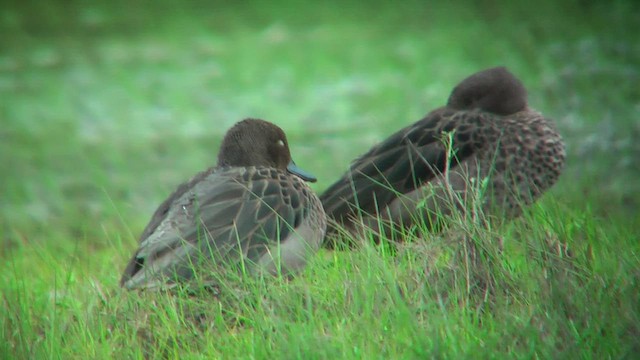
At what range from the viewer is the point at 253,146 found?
19.9 feet

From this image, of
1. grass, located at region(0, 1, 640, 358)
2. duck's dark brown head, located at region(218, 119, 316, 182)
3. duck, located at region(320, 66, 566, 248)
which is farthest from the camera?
duck, located at region(320, 66, 566, 248)

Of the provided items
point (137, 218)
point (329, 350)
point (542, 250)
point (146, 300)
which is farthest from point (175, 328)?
point (137, 218)

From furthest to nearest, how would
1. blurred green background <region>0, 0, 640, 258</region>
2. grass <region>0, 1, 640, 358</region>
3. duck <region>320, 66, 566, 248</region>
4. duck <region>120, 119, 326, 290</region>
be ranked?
1. blurred green background <region>0, 0, 640, 258</region>
2. duck <region>320, 66, 566, 248</region>
3. duck <region>120, 119, 326, 290</region>
4. grass <region>0, 1, 640, 358</region>

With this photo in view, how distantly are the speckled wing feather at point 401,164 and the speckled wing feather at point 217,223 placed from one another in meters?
0.65

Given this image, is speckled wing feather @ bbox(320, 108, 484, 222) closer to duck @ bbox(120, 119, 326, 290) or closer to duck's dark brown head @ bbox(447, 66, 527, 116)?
duck's dark brown head @ bbox(447, 66, 527, 116)

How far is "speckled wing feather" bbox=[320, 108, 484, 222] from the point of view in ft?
20.7

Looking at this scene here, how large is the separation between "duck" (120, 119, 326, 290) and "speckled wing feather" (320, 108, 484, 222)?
506mm

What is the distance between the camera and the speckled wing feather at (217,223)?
5.19 meters

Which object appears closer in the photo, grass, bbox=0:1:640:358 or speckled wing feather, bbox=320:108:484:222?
grass, bbox=0:1:640:358

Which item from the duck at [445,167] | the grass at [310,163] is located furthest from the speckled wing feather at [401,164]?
the grass at [310,163]

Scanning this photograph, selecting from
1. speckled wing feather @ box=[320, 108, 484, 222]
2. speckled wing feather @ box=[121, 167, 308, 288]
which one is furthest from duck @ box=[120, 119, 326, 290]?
speckled wing feather @ box=[320, 108, 484, 222]

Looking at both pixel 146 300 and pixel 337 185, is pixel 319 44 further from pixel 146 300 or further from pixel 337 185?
pixel 146 300

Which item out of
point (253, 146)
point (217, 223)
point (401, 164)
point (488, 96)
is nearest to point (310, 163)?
point (488, 96)

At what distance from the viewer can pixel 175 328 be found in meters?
4.94
